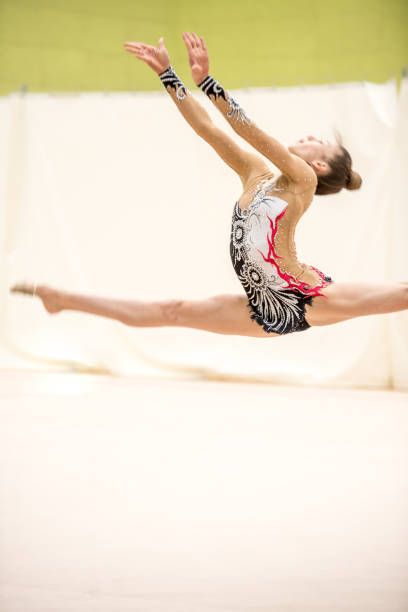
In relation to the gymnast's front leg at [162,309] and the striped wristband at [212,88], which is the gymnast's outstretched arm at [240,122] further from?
the gymnast's front leg at [162,309]

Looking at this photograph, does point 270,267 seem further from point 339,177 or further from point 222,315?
point 339,177

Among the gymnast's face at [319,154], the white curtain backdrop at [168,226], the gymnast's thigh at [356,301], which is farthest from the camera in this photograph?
the white curtain backdrop at [168,226]

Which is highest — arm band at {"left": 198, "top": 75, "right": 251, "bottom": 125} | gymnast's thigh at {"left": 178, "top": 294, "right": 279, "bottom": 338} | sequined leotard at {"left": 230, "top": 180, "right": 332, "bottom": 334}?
arm band at {"left": 198, "top": 75, "right": 251, "bottom": 125}

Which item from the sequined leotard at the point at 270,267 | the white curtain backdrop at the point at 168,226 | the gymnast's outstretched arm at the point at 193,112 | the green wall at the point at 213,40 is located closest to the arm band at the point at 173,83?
the gymnast's outstretched arm at the point at 193,112

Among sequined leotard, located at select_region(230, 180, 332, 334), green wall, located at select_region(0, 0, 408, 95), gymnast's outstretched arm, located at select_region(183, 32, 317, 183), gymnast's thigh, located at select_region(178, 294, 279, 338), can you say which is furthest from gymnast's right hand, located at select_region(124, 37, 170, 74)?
green wall, located at select_region(0, 0, 408, 95)

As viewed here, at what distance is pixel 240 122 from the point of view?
77.3 inches

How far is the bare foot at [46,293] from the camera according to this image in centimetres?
233

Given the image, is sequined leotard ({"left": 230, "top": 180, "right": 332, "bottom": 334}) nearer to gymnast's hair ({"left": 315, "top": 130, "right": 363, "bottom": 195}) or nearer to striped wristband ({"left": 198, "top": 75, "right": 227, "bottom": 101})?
gymnast's hair ({"left": 315, "top": 130, "right": 363, "bottom": 195})

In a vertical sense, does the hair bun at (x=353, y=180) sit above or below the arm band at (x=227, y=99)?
below

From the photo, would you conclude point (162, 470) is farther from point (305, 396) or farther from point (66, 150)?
point (66, 150)

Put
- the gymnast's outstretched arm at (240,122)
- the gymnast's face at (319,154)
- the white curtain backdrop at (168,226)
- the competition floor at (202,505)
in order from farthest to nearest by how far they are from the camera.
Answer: the white curtain backdrop at (168,226)
the gymnast's face at (319,154)
the gymnast's outstretched arm at (240,122)
the competition floor at (202,505)

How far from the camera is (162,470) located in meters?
2.70

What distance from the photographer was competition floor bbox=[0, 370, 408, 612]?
161 cm

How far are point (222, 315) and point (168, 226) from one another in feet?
8.60
